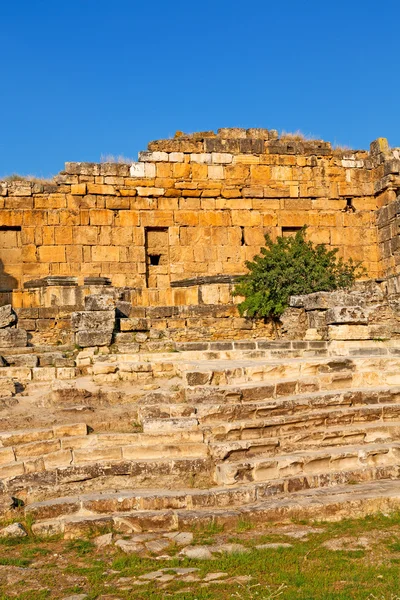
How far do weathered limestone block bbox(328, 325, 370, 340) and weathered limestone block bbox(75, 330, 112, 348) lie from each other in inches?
164

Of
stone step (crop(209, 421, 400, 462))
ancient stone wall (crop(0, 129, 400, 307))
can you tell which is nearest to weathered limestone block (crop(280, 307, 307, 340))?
ancient stone wall (crop(0, 129, 400, 307))

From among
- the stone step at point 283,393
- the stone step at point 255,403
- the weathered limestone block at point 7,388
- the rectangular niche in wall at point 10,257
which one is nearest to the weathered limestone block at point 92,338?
the weathered limestone block at point 7,388

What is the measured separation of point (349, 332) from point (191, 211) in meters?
8.17

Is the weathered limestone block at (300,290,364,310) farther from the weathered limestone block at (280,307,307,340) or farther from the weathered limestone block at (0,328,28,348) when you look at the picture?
the weathered limestone block at (0,328,28,348)

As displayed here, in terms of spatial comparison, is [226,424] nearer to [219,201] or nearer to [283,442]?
[283,442]

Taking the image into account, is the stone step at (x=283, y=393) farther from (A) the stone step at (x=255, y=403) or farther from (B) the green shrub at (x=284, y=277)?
(B) the green shrub at (x=284, y=277)

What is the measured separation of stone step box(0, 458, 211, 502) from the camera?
23.3 feet

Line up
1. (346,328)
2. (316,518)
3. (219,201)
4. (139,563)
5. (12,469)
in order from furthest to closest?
(219,201) < (346,328) < (12,469) < (316,518) < (139,563)

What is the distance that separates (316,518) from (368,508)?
0.54 metres

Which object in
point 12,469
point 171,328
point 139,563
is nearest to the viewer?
point 139,563

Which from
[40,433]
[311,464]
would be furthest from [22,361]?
[311,464]

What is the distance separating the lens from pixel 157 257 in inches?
778

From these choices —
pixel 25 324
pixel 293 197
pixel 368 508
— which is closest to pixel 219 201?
pixel 293 197

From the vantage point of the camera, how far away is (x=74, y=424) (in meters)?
8.09
